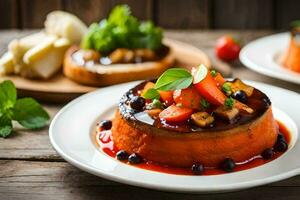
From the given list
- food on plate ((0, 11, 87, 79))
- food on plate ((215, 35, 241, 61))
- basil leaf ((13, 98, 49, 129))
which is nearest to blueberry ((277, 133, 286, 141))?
basil leaf ((13, 98, 49, 129))

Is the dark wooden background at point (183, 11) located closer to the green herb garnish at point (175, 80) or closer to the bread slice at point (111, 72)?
the bread slice at point (111, 72)

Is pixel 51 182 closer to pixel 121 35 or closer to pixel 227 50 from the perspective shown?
pixel 121 35

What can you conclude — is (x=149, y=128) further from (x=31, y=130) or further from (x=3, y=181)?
(x=31, y=130)

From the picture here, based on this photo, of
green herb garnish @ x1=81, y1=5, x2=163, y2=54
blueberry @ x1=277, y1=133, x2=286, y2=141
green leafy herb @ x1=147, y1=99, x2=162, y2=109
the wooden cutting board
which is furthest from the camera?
green herb garnish @ x1=81, y1=5, x2=163, y2=54

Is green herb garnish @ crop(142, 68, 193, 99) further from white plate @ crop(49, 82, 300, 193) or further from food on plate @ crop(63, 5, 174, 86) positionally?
food on plate @ crop(63, 5, 174, 86)

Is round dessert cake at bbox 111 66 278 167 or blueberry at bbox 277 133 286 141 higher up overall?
round dessert cake at bbox 111 66 278 167

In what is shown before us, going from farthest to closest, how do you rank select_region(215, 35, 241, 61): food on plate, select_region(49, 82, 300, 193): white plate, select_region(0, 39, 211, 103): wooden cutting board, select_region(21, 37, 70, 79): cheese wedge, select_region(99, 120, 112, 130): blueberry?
select_region(215, 35, 241, 61): food on plate
select_region(21, 37, 70, 79): cheese wedge
select_region(0, 39, 211, 103): wooden cutting board
select_region(99, 120, 112, 130): blueberry
select_region(49, 82, 300, 193): white plate
